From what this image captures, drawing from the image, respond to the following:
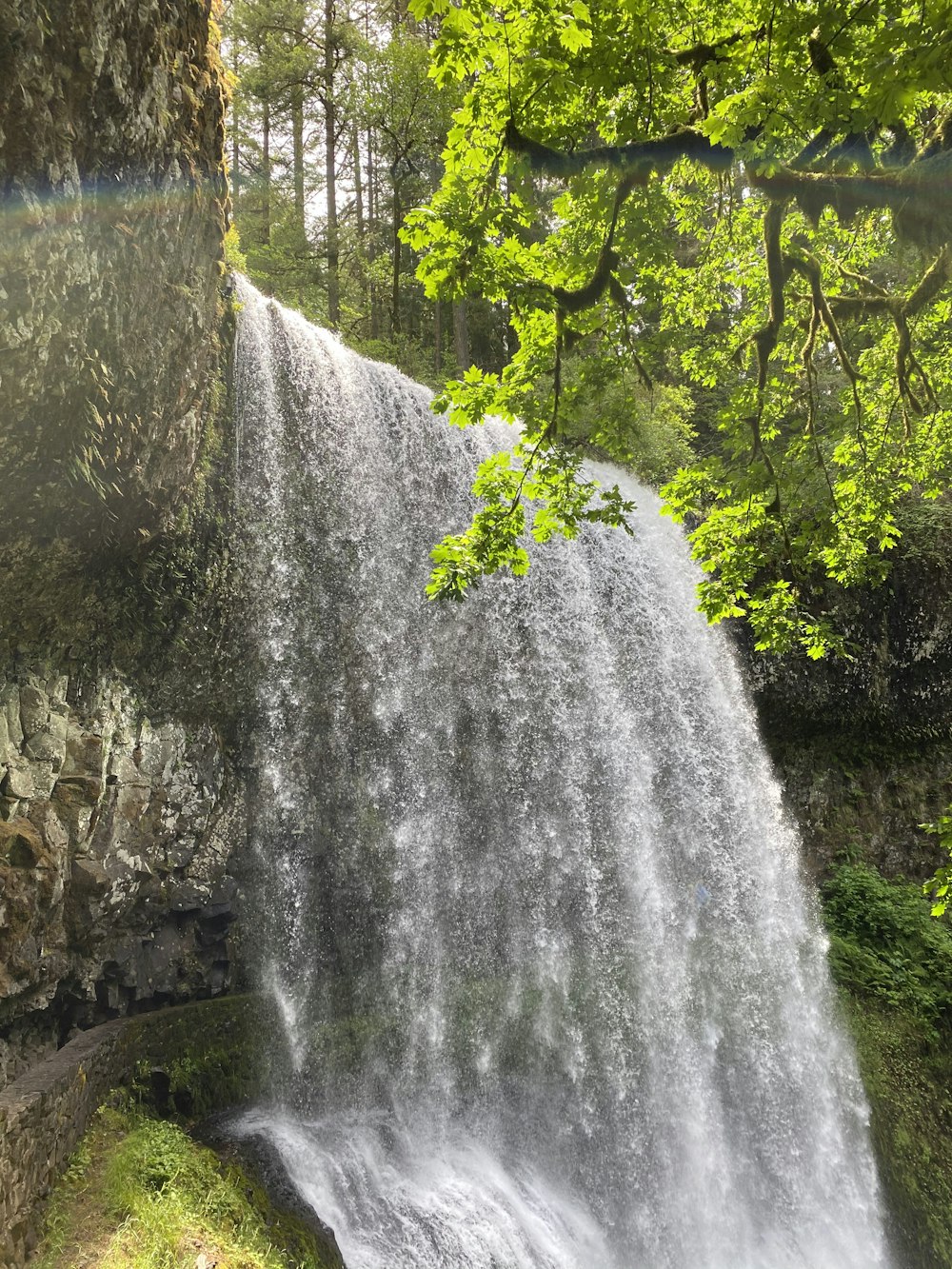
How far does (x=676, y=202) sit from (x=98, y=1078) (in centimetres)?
770

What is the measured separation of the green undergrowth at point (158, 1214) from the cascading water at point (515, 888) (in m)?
0.82

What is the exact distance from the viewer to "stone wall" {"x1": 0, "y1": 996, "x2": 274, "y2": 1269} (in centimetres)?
486

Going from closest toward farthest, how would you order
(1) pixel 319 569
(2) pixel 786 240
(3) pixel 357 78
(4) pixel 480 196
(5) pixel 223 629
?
(4) pixel 480 196 → (2) pixel 786 240 → (5) pixel 223 629 → (1) pixel 319 569 → (3) pixel 357 78

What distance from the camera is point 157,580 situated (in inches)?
310

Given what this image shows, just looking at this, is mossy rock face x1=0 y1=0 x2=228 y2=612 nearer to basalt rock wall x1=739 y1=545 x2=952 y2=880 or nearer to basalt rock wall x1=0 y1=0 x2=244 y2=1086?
basalt rock wall x1=0 y1=0 x2=244 y2=1086

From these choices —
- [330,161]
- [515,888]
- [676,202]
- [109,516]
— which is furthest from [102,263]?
[330,161]

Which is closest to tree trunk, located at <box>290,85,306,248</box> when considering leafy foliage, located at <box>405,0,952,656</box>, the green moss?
leafy foliage, located at <box>405,0,952,656</box>

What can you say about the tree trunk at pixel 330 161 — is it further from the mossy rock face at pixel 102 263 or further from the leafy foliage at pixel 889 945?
the leafy foliage at pixel 889 945

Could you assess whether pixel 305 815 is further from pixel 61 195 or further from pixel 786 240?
pixel 786 240

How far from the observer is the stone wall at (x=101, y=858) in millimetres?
6176

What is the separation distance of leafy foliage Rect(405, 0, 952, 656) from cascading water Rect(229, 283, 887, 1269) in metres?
4.51

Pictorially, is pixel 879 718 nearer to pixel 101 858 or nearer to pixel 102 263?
pixel 101 858

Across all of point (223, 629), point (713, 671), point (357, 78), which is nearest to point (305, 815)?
point (223, 629)

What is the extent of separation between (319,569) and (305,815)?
9.30 feet
